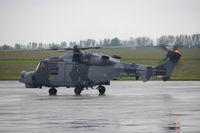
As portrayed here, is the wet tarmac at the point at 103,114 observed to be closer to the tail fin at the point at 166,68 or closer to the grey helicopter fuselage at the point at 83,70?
the tail fin at the point at 166,68

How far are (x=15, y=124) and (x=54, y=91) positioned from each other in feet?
57.9

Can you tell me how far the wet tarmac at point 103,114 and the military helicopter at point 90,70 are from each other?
2004 mm

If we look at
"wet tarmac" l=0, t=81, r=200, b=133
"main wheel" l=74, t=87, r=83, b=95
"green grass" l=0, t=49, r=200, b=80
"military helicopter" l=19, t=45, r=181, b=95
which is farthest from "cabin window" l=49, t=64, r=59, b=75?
"green grass" l=0, t=49, r=200, b=80

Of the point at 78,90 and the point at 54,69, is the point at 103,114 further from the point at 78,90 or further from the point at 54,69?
the point at 54,69

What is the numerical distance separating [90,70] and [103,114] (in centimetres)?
1305

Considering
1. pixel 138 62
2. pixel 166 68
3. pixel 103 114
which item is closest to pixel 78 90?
pixel 166 68

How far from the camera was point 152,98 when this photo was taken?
115 feet

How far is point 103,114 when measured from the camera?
84.0 feet

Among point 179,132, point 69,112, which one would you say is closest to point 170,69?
point 69,112

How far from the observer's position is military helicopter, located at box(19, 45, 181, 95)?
37750 millimetres

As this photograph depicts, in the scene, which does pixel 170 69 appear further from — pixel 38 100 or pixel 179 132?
pixel 179 132

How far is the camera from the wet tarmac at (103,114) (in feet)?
68.0

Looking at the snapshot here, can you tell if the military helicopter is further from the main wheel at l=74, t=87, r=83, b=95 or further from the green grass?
the green grass

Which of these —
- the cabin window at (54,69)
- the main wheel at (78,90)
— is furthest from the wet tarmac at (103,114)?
the cabin window at (54,69)
